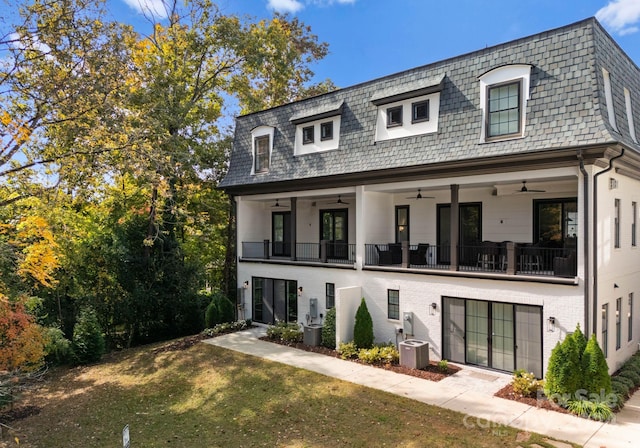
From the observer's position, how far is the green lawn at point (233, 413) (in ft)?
25.9

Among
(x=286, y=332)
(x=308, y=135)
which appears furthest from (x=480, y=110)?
(x=286, y=332)

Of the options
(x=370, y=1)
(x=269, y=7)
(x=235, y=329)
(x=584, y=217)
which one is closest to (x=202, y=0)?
(x=269, y=7)

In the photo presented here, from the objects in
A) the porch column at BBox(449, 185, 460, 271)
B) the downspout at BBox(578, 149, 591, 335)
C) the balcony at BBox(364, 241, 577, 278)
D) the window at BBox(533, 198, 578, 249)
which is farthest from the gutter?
the porch column at BBox(449, 185, 460, 271)

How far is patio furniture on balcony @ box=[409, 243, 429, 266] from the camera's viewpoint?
14.1 metres

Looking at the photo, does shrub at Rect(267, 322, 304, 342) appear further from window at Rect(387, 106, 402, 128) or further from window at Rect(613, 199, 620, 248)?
window at Rect(613, 199, 620, 248)

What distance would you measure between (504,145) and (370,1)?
507 inches

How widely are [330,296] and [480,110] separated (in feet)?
26.8

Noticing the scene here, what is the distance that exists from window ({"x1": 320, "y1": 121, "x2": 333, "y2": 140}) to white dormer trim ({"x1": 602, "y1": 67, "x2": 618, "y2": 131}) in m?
8.56

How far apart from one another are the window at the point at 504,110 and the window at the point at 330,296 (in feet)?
24.8

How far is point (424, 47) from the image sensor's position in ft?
74.0

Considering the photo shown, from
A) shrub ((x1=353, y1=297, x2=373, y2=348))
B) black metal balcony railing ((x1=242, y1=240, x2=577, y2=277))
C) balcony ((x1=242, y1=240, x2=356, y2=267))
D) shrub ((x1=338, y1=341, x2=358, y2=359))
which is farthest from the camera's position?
balcony ((x1=242, y1=240, x2=356, y2=267))

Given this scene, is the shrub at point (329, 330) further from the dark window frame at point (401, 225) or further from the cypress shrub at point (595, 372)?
the cypress shrub at point (595, 372)

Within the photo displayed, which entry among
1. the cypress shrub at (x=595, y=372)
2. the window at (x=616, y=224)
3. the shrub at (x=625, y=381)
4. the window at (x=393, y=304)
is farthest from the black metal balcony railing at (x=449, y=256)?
the shrub at (x=625, y=381)

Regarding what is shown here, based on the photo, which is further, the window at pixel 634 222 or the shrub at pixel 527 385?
the window at pixel 634 222
